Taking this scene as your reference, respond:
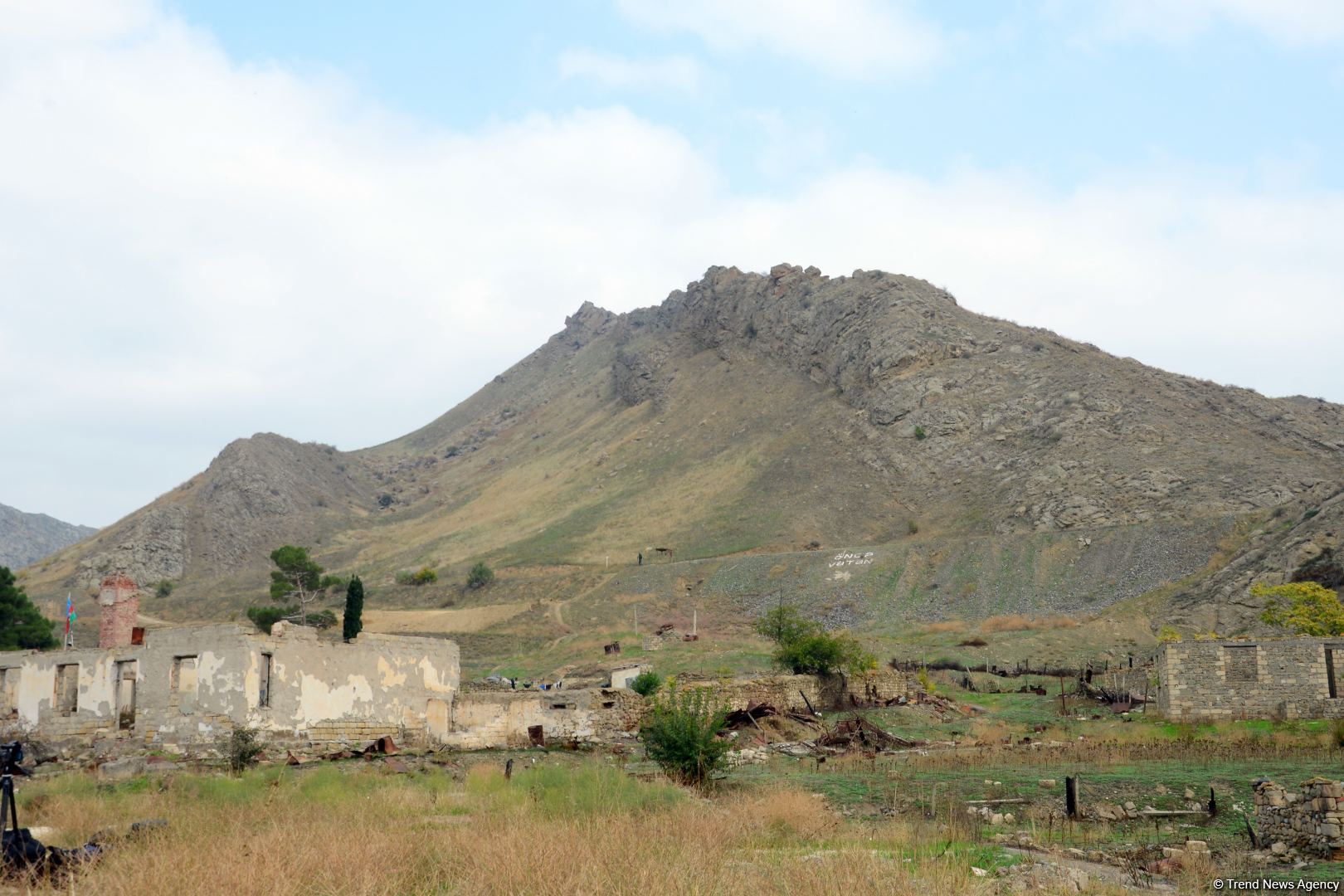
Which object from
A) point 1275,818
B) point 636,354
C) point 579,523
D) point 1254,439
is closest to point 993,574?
point 1254,439

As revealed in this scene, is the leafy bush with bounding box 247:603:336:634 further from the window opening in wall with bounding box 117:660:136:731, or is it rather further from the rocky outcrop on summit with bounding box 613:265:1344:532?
the rocky outcrop on summit with bounding box 613:265:1344:532

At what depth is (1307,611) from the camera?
40.5m

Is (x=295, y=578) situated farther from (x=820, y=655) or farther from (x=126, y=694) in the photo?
(x=126, y=694)

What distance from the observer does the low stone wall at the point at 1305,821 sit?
1241 centimetres

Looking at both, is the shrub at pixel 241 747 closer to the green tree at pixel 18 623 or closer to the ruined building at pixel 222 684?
the ruined building at pixel 222 684

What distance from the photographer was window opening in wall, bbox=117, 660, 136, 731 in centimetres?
2389

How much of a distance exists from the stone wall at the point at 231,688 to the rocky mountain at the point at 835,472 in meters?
42.6

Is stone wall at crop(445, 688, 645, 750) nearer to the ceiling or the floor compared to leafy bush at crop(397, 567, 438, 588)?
nearer to the floor

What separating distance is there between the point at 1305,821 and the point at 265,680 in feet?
61.8

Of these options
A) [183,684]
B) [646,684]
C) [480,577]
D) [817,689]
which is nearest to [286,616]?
[480,577]

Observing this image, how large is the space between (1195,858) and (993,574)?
5790 cm

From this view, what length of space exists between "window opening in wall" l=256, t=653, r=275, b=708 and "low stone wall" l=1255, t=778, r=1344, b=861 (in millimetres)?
18212

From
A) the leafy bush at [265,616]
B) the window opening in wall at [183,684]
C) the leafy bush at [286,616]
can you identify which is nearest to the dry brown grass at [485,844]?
the window opening in wall at [183,684]

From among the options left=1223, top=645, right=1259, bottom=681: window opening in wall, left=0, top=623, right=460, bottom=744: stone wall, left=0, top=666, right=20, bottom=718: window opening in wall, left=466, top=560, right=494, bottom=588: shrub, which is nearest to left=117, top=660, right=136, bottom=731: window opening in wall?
left=0, top=623, right=460, bottom=744: stone wall
